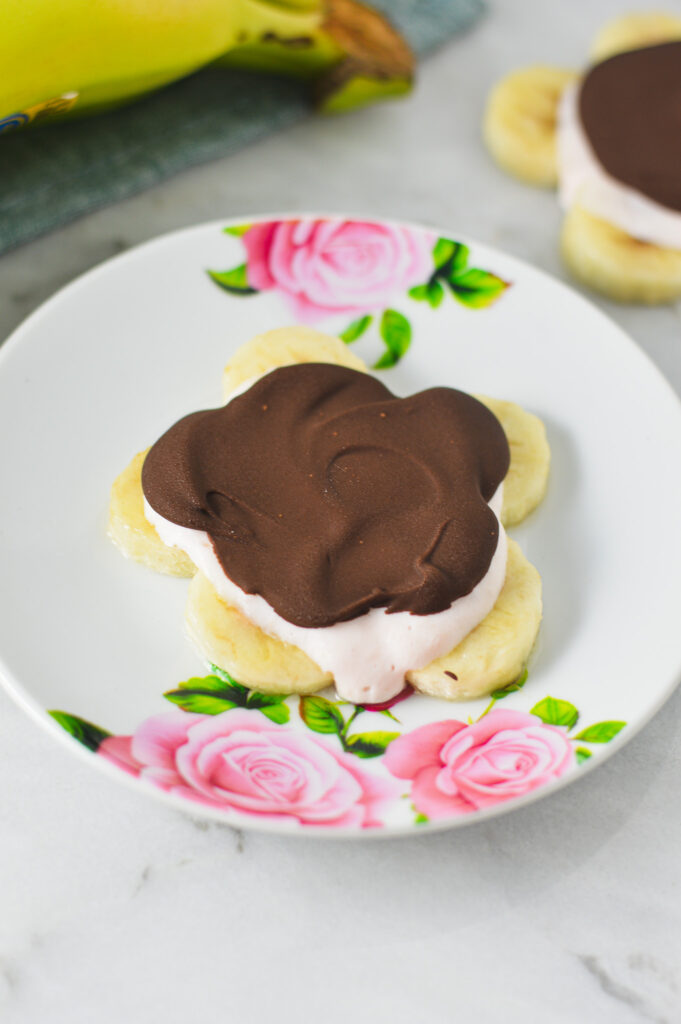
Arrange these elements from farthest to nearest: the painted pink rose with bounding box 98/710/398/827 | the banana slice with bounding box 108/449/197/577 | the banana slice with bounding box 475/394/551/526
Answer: the banana slice with bounding box 475/394/551/526 < the banana slice with bounding box 108/449/197/577 < the painted pink rose with bounding box 98/710/398/827

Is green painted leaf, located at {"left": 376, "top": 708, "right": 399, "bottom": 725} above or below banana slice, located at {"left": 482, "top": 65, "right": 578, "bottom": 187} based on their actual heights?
below

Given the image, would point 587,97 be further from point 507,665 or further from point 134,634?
point 134,634

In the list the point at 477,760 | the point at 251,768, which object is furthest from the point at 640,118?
the point at 251,768

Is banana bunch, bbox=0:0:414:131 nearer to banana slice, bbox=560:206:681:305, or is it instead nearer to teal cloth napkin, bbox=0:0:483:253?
teal cloth napkin, bbox=0:0:483:253

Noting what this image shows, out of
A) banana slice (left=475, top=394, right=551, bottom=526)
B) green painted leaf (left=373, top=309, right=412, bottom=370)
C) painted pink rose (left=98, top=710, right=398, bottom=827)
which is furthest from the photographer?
green painted leaf (left=373, top=309, right=412, bottom=370)

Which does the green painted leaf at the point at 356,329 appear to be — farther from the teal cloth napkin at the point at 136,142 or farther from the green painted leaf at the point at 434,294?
the teal cloth napkin at the point at 136,142

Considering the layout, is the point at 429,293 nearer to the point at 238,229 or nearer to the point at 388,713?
the point at 238,229

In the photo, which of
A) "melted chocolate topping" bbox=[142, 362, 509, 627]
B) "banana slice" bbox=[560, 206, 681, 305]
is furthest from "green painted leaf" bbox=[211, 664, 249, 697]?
"banana slice" bbox=[560, 206, 681, 305]
